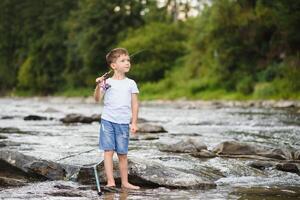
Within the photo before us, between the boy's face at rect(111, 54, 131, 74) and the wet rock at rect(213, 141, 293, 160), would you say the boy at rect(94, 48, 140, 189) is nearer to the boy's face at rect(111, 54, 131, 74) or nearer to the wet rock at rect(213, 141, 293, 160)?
the boy's face at rect(111, 54, 131, 74)

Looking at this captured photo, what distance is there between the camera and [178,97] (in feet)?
148

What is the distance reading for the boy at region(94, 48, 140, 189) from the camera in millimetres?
7145

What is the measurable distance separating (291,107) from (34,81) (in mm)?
55333

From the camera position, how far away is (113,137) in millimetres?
7227

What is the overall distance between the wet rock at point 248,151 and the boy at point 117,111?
11.6ft

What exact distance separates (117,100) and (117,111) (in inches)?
5.6

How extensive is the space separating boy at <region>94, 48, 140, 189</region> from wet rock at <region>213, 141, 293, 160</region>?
11.6ft

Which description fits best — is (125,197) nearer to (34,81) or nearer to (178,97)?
(178,97)

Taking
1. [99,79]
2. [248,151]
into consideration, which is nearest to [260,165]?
[248,151]

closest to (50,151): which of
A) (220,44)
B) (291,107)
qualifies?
(291,107)

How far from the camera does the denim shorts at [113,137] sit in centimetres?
716

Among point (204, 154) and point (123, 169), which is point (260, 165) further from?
point (123, 169)

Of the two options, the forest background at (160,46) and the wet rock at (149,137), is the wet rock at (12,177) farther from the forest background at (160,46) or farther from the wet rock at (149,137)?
the wet rock at (149,137)

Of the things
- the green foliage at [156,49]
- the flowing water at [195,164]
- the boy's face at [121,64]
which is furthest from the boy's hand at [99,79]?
the green foliage at [156,49]
